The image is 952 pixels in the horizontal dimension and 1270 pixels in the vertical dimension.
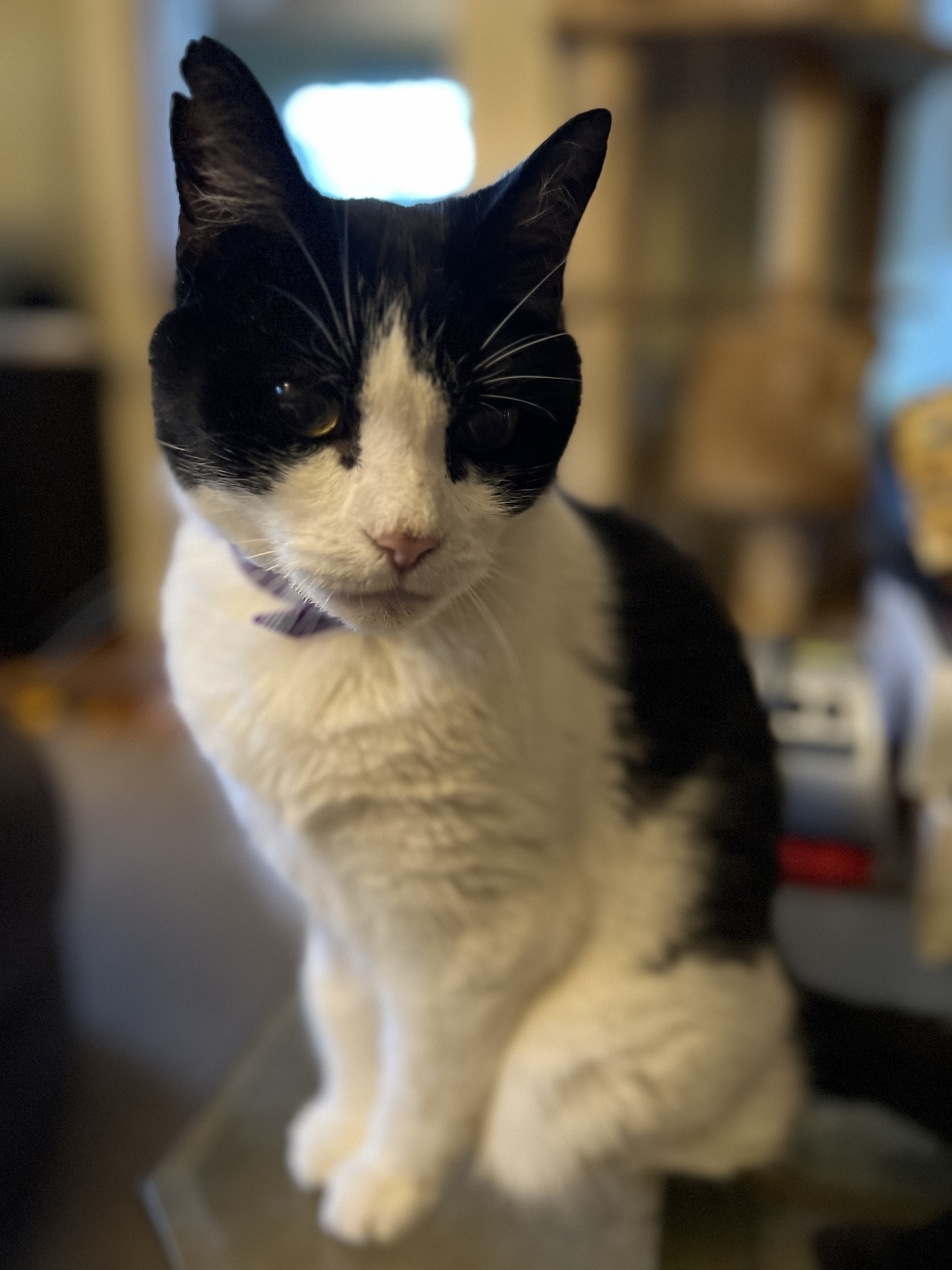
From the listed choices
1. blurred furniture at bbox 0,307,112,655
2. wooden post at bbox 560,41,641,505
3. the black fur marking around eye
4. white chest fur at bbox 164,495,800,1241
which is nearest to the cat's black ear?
the black fur marking around eye

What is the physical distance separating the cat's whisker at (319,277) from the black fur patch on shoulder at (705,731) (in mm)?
252

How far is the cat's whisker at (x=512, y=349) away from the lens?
41cm

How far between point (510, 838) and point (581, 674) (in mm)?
102

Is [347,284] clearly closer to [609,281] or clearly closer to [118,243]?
[609,281]

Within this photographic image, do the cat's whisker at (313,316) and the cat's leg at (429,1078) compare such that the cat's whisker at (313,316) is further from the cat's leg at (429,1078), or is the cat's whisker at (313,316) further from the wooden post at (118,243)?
the wooden post at (118,243)

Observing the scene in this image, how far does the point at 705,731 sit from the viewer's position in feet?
1.94

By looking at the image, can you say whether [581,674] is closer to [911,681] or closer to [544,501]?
[544,501]

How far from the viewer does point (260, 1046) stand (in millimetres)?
773

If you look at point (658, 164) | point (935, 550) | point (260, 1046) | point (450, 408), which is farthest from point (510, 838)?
point (658, 164)

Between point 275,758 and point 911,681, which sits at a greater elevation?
point 275,758

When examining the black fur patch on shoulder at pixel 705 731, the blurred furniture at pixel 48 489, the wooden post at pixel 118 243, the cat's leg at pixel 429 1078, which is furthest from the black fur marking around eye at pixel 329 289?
the blurred furniture at pixel 48 489

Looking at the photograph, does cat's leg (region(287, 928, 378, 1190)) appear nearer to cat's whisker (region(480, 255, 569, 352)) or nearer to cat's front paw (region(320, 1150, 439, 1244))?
cat's front paw (region(320, 1150, 439, 1244))

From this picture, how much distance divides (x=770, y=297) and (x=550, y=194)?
1.38 meters

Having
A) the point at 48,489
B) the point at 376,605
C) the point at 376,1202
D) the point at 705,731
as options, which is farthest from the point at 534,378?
the point at 48,489
